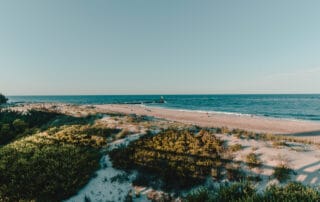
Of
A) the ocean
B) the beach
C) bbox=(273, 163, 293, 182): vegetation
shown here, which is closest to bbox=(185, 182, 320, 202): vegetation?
bbox=(273, 163, 293, 182): vegetation

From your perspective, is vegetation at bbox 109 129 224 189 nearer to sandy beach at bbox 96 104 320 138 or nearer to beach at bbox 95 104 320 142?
beach at bbox 95 104 320 142

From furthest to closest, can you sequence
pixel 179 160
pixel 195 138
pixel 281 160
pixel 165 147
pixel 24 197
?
pixel 195 138 < pixel 165 147 < pixel 179 160 < pixel 281 160 < pixel 24 197

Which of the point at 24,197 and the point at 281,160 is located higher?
the point at 281,160

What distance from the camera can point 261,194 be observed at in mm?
6359

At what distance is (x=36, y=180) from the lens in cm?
843

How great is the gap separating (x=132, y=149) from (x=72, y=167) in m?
3.28

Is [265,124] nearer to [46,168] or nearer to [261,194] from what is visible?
[261,194]

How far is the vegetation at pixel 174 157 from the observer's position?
8.50 m

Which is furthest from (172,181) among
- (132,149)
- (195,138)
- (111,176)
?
(195,138)

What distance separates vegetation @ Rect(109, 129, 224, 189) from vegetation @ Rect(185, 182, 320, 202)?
4.76 ft

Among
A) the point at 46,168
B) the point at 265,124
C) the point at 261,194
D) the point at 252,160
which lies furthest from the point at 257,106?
the point at 46,168

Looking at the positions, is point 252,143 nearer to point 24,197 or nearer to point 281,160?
point 281,160

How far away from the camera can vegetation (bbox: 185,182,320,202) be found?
18.8 feet

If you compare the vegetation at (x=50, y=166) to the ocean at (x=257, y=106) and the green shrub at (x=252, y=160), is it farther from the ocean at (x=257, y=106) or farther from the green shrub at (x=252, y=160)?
the ocean at (x=257, y=106)
